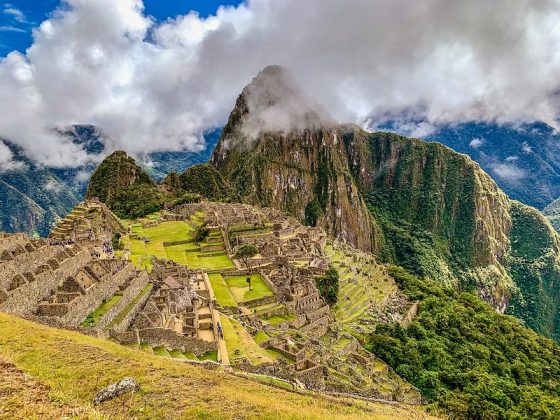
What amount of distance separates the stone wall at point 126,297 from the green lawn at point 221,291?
742 cm

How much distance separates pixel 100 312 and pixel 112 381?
500 inches

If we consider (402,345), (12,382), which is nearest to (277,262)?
(402,345)

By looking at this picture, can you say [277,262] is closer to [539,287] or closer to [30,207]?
[30,207]

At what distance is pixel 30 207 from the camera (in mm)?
98375


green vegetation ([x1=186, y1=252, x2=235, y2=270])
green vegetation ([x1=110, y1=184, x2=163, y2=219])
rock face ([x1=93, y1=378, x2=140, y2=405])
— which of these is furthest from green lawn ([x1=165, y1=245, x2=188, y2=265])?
rock face ([x1=93, y1=378, x2=140, y2=405])

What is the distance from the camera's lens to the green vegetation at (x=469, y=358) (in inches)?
1519

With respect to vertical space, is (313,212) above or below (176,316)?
above

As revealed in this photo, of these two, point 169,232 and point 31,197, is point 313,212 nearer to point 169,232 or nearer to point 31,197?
point 31,197

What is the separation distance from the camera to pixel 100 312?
25422 millimetres

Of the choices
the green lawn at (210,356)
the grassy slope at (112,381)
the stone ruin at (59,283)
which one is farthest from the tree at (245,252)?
the grassy slope at (112,381)

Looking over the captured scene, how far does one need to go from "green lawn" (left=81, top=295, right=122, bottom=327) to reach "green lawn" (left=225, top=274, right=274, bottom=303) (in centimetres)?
1399

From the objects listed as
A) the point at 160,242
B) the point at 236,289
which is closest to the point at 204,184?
the point at 160,242

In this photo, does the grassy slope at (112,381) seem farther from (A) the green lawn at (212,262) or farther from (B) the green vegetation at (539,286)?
(B) the green vegetation at (539,286)

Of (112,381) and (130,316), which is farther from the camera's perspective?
(130,316)
